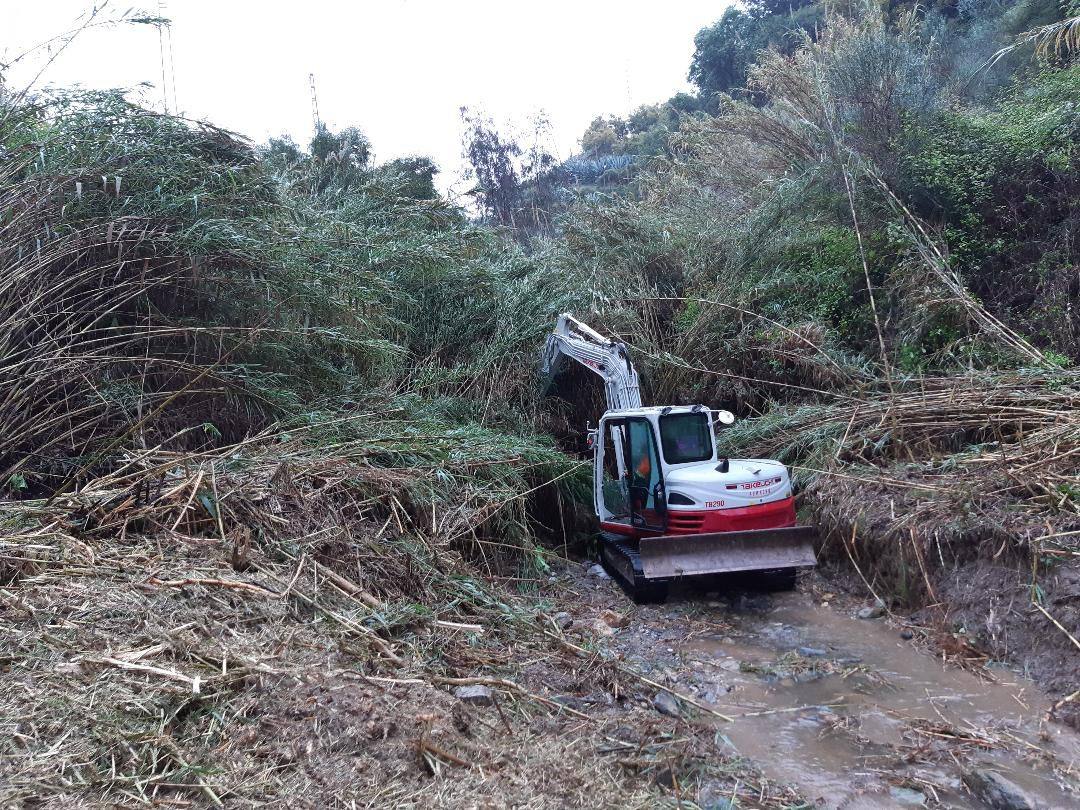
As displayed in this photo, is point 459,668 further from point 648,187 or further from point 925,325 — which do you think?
point 648,187

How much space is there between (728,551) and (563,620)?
149 cm

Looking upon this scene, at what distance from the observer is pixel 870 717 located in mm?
4484

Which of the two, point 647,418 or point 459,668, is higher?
point 647,418

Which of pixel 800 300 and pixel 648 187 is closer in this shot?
pixel 800 300

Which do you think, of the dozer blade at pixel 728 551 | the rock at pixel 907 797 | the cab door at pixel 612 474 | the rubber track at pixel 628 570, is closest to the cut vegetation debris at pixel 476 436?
the rock at pixel 907 797

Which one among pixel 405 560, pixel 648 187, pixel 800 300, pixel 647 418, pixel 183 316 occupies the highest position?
pixel 648 187

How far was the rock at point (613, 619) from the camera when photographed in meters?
6.06

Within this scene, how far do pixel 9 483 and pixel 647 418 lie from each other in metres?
4.94

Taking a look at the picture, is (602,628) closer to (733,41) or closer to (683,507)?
(683,507)

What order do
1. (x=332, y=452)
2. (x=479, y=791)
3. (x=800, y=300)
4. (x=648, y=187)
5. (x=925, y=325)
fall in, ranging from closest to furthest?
(x=479, y=791)
(x=332, y=452)
(x=925, y=325)
(x=800, y=300)
(x=648, y=187)

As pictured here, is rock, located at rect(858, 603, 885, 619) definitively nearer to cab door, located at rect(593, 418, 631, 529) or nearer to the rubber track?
the rubber track

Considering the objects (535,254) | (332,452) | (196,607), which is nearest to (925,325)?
(535,254)

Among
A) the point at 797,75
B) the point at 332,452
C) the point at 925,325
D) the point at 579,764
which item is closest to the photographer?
the point at 579,764

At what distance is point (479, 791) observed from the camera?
307 cm
